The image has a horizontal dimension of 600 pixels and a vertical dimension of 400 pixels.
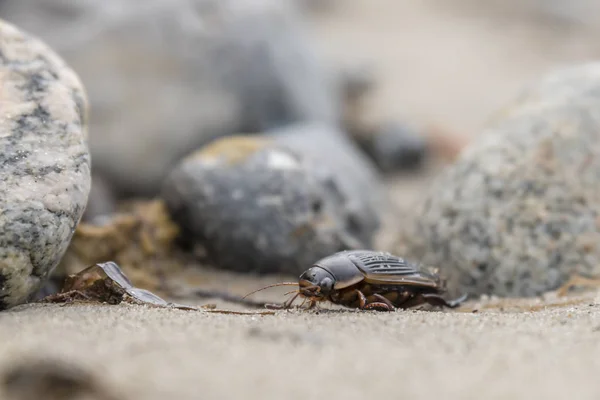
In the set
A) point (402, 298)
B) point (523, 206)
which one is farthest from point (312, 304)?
point (523, 206)

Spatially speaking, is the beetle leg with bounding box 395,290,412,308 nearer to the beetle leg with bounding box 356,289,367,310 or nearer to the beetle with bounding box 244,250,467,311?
the beetle with bounding box 244,250,467,311

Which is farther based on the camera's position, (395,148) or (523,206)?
(395,148)

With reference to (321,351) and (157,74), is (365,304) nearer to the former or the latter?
(321,351)

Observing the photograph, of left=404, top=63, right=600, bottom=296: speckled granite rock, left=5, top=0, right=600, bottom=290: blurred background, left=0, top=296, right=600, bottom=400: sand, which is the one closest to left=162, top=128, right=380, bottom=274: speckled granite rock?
left=5, top=0, right=600, bottom=290: blurred background

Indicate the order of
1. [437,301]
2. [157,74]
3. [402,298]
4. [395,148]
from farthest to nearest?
[395,148]
[157,74]
[437,301]
[402,298]

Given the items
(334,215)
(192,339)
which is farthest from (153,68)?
(192,339)
